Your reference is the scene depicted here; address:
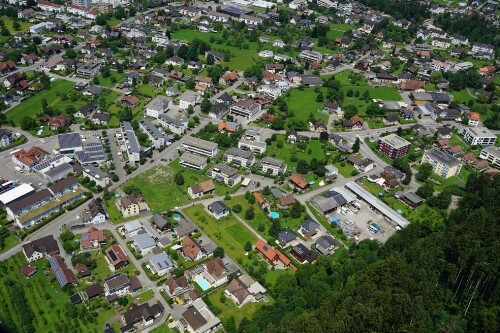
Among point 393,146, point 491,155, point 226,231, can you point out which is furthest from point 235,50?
point 226,231

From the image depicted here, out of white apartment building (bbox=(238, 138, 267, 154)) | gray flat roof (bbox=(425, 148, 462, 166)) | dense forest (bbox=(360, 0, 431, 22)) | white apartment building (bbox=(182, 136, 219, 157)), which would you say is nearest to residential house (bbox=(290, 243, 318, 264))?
white apartment building (bbox=(238, 138, 267, 154))

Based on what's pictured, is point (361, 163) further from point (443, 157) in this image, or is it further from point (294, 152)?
point (443, 157)

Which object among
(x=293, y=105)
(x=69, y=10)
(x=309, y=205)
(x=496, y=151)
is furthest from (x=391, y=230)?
(x=69, y=10)

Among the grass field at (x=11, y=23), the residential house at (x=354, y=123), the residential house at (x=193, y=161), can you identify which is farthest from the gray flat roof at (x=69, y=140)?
the grass field at (x=11, y=23)

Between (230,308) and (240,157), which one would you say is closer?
(230,308)

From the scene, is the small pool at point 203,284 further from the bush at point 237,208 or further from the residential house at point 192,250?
the bush at point 237,208
